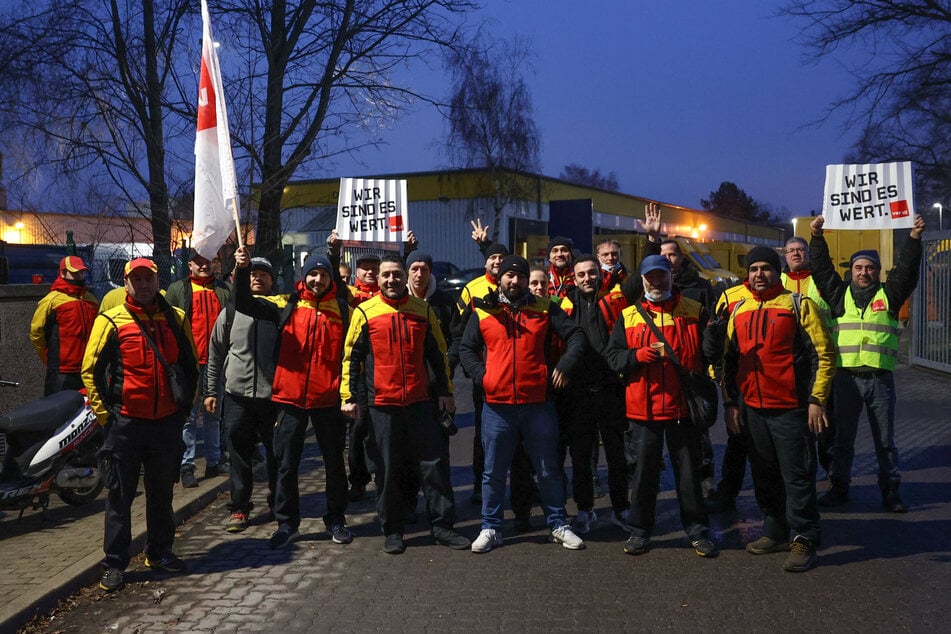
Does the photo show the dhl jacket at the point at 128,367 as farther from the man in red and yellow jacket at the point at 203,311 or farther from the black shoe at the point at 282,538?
the man in red and yellow jacket at the point at 203,311

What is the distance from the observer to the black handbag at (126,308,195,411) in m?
5.81

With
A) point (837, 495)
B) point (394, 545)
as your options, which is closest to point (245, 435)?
point (394, 545)

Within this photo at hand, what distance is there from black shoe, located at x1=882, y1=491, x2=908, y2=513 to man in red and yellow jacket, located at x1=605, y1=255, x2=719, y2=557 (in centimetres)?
185

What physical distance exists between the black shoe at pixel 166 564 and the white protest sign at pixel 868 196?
774 centimetres

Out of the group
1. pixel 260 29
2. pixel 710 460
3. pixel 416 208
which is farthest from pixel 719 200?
pixel 710 460

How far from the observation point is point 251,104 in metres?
14.4

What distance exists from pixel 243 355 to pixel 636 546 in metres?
3.17

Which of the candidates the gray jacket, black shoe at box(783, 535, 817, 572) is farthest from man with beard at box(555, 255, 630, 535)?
the gray jacket

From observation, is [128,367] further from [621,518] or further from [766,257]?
[766,257]

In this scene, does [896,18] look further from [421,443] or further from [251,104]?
[421,443]

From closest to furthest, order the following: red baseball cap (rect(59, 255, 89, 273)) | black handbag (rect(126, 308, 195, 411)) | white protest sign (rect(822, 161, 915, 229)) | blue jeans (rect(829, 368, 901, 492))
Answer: black handbag (rect(126, 308, 195, 411))
blue jeans (rect(829, 368, 901, 492))
red baseball cap (rect(59, 255, 89, 273))
white protest sign (rect(822, 161, 915, 229))

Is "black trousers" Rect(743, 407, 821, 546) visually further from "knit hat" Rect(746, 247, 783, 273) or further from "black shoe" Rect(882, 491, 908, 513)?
"black shoe" Rect(882, 491, 908, 513)

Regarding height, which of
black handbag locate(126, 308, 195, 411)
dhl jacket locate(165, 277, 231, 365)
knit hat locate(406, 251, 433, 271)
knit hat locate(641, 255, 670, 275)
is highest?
knit hat locate(406, 251, 433, 271)

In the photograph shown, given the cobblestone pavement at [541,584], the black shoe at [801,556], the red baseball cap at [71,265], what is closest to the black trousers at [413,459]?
the cobblestone pavement at [541,584]
